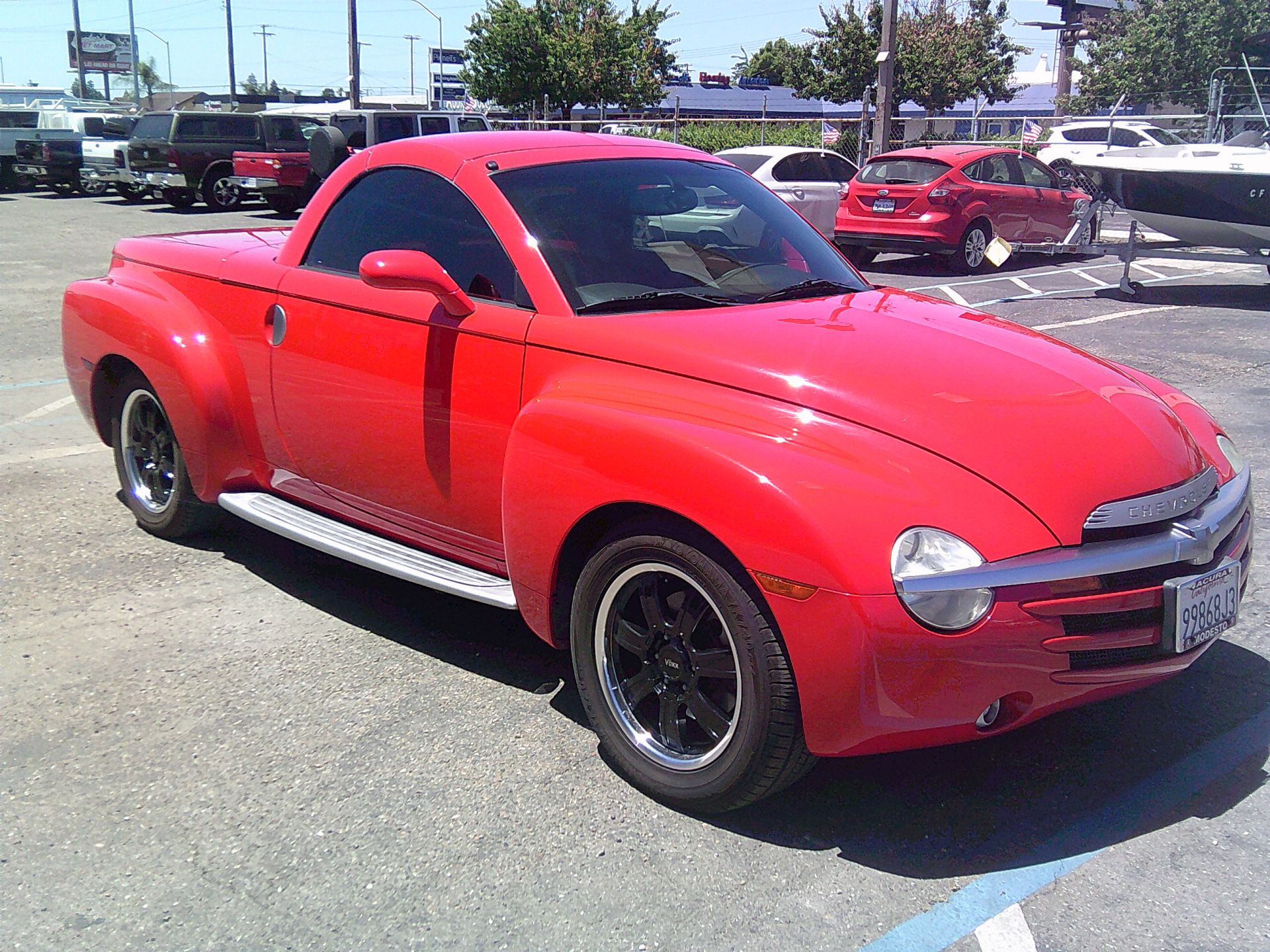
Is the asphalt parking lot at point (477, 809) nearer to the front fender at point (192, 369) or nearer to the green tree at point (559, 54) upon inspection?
the front fender at point (192, 369)

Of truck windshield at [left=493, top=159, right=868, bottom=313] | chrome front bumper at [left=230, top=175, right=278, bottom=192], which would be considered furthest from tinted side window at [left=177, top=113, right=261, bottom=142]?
truck windshield at [left=493, top=159, right=868, bottom=313]

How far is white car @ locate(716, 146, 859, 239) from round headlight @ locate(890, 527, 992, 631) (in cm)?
1293

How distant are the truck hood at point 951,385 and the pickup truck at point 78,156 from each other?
82.6ft

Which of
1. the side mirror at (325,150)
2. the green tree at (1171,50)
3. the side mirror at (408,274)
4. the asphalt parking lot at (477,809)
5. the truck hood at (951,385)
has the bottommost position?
the asphalt parking lot at (477,809)

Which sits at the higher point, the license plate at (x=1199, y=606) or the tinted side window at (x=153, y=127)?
the tinted side window at (x=153, y=127)

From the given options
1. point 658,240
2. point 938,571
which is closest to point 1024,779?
point 938,571

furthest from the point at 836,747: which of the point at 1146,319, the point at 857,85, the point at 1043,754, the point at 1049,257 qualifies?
the point at 857,85

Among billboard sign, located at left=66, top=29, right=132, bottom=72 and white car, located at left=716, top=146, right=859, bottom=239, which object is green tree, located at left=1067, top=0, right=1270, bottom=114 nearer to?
white car, located at left=716, top=146, right=859, bottom=239

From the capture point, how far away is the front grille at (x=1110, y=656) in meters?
2.74

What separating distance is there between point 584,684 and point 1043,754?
134 centimetres

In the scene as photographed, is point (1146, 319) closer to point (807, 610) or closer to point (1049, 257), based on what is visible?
point (1049, 257)

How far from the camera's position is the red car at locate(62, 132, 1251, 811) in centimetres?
266

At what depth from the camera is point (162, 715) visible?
3547mm

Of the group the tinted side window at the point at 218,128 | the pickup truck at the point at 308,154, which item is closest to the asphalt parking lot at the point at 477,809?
the pickup truck at the point at 308,154
